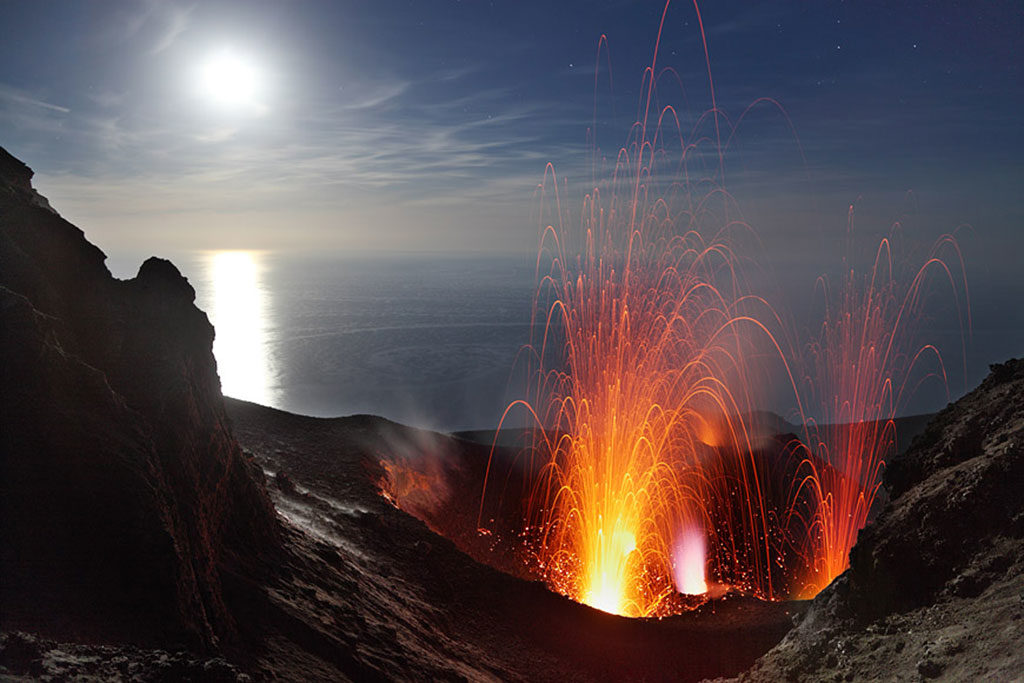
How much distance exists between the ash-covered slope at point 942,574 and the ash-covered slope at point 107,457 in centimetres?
1184

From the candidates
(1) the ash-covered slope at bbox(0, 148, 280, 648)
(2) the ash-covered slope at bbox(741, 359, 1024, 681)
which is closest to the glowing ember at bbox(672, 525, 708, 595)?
(2) the ash-covered slope at bbox(741, 359, 1024, 681)

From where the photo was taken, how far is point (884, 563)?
11.9m

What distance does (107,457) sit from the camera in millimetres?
9062

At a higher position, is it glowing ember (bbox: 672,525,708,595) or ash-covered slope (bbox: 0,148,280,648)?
ash-covered slope (bbox: 0,148,280,648)

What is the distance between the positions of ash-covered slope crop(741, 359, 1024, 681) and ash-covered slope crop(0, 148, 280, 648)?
11.8m

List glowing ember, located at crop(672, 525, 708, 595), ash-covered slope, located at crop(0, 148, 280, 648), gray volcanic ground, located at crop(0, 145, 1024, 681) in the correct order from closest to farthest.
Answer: ash-covered slope, located at crop(0, 148, 280, 648) < gray volcanic ground, located at crop(0, 145, 1024, 681) < glowing ember, located at crop(672, 525, 708, 595)

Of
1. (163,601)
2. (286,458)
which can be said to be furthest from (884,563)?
(286,458)

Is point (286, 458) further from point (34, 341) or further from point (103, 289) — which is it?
point (34, 341)

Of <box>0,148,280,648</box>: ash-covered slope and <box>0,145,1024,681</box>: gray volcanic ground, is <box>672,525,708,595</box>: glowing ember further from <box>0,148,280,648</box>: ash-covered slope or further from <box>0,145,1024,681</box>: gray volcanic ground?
<box>0,148,280,648</box>: ash-covered slope

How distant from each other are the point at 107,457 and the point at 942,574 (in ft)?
50.2

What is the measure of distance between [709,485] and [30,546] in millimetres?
38659

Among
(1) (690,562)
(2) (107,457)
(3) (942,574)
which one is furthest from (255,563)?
(1) (690,562)

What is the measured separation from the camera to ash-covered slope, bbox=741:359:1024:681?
894 cm

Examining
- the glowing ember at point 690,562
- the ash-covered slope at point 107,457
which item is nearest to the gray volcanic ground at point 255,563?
the ash-covered slope at point 107,457
